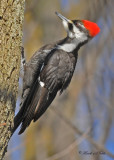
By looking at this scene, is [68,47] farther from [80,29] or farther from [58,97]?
[58,97]

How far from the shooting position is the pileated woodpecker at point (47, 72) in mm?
3848

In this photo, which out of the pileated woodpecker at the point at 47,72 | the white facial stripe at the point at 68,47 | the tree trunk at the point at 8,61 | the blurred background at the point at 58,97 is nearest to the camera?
the tree trunk at the point at 8,61

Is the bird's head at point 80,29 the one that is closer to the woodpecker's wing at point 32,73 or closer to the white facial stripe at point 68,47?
the white facial stripe at point 68,47

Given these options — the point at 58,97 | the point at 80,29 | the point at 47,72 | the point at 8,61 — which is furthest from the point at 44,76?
the point at 58,97

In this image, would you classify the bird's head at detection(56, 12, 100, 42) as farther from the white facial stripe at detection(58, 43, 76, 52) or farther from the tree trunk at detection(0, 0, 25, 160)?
the tree trunk at detection(0, 0, 25, 160)

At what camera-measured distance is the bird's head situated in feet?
13.8

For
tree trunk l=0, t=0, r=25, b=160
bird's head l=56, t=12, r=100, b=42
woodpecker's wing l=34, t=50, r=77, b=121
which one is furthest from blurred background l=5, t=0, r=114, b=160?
tree trunk l=0, t=0, r=25, b=160

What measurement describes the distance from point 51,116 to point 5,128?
5179 millimetres

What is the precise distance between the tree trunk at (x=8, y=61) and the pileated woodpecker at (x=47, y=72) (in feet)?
3.17

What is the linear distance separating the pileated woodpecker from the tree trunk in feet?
3.17

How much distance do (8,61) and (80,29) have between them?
1.68 meters

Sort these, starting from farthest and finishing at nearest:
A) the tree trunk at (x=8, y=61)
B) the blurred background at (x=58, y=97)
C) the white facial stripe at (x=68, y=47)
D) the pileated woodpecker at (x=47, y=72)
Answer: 1. the blurred background at (x=58, y=97)
2. the white facial stripe at (x=68, y=47)
3. the pileated woodpecker at (x=47, y=72)
4. the tree trunk at (x=8, y=61)

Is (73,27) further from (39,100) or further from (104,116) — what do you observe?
(104,116)

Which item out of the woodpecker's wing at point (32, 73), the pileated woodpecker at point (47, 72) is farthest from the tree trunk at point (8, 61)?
the woodpecker's wing at point (32, 73)
